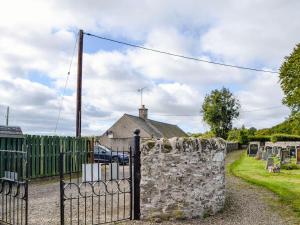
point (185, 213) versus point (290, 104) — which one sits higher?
point (290, 104)

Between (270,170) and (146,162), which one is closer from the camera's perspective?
(146,162)

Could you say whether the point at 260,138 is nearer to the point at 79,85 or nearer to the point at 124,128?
the point at 124,128

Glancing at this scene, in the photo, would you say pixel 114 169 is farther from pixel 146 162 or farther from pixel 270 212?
pixel 270 212

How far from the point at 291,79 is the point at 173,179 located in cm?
3532

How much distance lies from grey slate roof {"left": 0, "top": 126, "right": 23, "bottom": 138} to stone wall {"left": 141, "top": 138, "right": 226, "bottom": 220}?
8790mm

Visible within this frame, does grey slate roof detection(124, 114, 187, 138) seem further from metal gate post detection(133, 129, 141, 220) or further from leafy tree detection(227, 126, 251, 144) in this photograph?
metal gate post detection(133, 129, 141, 220)

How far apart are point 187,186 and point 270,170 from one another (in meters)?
13.8

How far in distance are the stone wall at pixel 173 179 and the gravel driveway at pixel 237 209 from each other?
31cm

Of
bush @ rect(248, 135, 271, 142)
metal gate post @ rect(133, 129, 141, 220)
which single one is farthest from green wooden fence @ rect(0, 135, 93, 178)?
bush @ rect(248, 135, 271, 142)

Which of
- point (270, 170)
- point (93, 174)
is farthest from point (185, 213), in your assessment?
point (270, 170)

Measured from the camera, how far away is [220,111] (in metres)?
72.1

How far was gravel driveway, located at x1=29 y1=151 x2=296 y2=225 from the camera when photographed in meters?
9.45

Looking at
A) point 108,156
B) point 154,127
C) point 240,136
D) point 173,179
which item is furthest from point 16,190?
point 240,136

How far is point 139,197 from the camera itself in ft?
31.0
